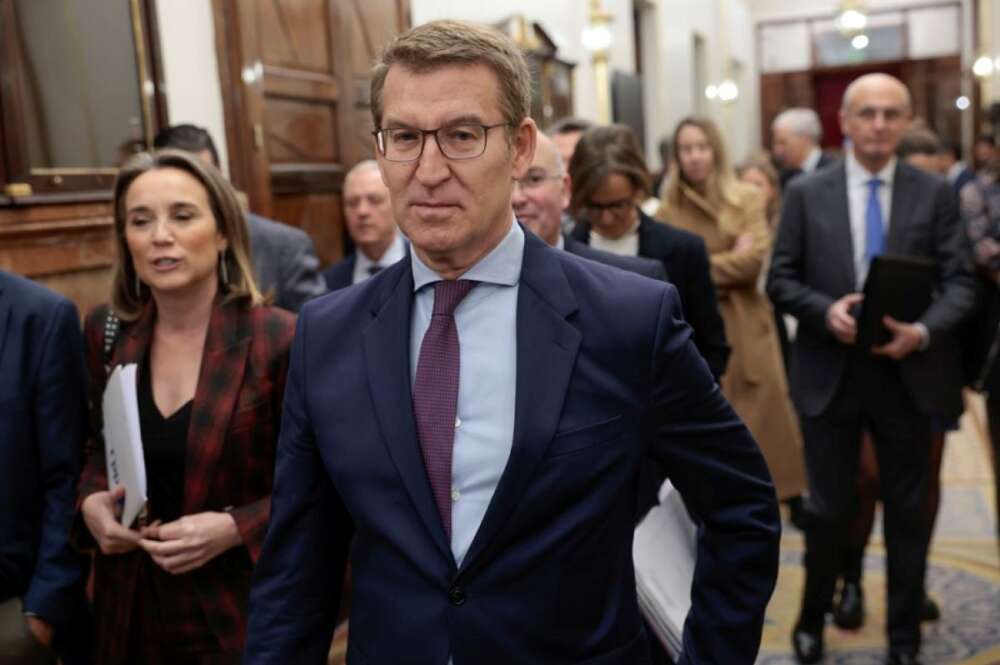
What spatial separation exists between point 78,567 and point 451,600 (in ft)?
4.25

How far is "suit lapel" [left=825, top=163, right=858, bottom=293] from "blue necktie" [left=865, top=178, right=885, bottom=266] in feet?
0.20

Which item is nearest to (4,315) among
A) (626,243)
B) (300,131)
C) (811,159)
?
(626,243)

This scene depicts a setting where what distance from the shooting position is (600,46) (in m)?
10.3

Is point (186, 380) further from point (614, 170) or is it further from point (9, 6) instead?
point (9, 6)

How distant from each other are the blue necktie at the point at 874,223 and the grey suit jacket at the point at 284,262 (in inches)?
75.2

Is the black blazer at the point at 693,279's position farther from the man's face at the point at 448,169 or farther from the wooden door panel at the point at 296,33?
the wooden door panel at the point at 296,33

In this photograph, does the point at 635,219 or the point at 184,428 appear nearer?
the point at 184,428

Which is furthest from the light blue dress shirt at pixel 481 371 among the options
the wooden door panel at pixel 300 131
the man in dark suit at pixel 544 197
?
the wooden door panel at pixel 300 131

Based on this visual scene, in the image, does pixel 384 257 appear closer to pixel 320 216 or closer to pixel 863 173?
pixel 320 216

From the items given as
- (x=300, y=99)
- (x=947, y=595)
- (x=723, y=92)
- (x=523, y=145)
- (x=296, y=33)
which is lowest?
(x=947, y=595)

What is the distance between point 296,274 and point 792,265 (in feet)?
5.78

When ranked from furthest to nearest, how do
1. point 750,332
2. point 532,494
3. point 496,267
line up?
point 750,332 < point 496,267 < point 532,494

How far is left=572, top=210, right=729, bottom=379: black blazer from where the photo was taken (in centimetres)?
336

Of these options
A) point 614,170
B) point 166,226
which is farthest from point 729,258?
point 166,226
